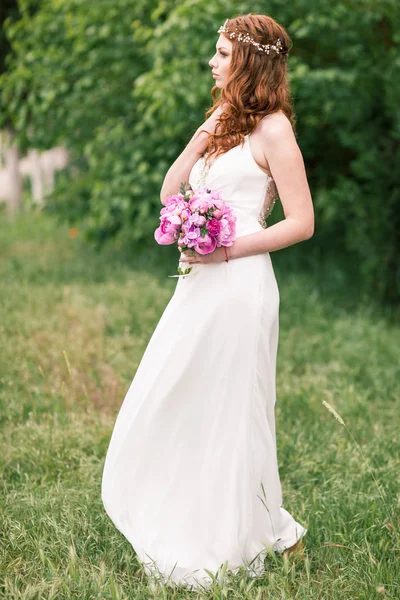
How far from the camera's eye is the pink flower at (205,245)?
2646 mm

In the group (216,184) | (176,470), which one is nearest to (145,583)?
(176,470)

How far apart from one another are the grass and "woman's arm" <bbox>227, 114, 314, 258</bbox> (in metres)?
1.22

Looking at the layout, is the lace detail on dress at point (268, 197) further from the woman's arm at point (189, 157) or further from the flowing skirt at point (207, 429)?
the woman's arm at point (189, 157)

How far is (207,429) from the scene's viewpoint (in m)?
2.84

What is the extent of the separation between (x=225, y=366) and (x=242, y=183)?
72 centimetres

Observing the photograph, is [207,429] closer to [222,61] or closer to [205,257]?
[205,257]

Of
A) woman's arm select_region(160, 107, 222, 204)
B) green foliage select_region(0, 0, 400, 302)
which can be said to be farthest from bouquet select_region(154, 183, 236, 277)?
green foliage select_region(0, 0, 400, 302)

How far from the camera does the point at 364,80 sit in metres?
7.18

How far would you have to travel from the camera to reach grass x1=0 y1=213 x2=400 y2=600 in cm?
287

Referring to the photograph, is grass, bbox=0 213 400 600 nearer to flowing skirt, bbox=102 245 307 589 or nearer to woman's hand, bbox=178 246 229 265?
flowing skirt, bbox=102 245 307 589

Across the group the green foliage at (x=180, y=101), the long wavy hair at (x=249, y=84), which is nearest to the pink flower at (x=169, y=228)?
the long wavy hair at (x=249, y=84)

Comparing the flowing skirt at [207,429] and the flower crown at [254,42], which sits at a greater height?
the flower crown at [254,42]

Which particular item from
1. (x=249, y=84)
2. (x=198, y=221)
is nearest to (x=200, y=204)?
(x=198, y=221)

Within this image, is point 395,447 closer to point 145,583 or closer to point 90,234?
point 145,583
